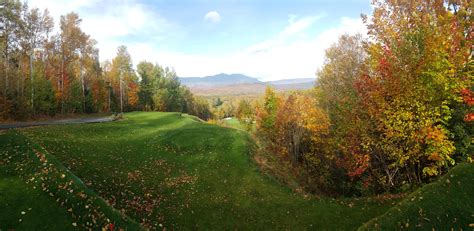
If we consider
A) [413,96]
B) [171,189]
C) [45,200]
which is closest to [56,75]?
[171,189]

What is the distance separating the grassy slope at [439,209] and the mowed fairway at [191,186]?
5.20 meters

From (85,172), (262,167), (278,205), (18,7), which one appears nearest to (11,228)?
(85,172)

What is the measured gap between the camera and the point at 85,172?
21.5 meters

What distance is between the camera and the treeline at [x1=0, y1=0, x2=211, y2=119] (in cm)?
4609

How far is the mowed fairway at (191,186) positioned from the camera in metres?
18.3

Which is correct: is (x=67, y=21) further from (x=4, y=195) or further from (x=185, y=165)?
(x=4, y=195)

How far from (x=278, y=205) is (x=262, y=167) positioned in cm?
697

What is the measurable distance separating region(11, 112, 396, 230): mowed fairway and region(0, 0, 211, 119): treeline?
21.2 metres

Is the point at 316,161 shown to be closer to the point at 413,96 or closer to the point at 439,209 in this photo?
the point at 413,96

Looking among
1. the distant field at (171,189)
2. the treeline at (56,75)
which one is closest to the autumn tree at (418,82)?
the distant field at (171,189)

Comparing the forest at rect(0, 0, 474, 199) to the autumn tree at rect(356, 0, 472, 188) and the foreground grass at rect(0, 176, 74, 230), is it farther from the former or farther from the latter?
the foreground grass at rect(0, 176, 74, 230)

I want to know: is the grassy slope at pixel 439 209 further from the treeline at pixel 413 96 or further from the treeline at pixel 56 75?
the treeline at pixel 56 75

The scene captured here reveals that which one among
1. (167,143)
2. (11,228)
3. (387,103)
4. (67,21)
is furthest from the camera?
(67,21)

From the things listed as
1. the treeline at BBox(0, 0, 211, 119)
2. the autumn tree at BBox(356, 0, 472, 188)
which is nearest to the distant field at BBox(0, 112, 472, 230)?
the autumn tree at BBox(356, 0, 472, 188)
